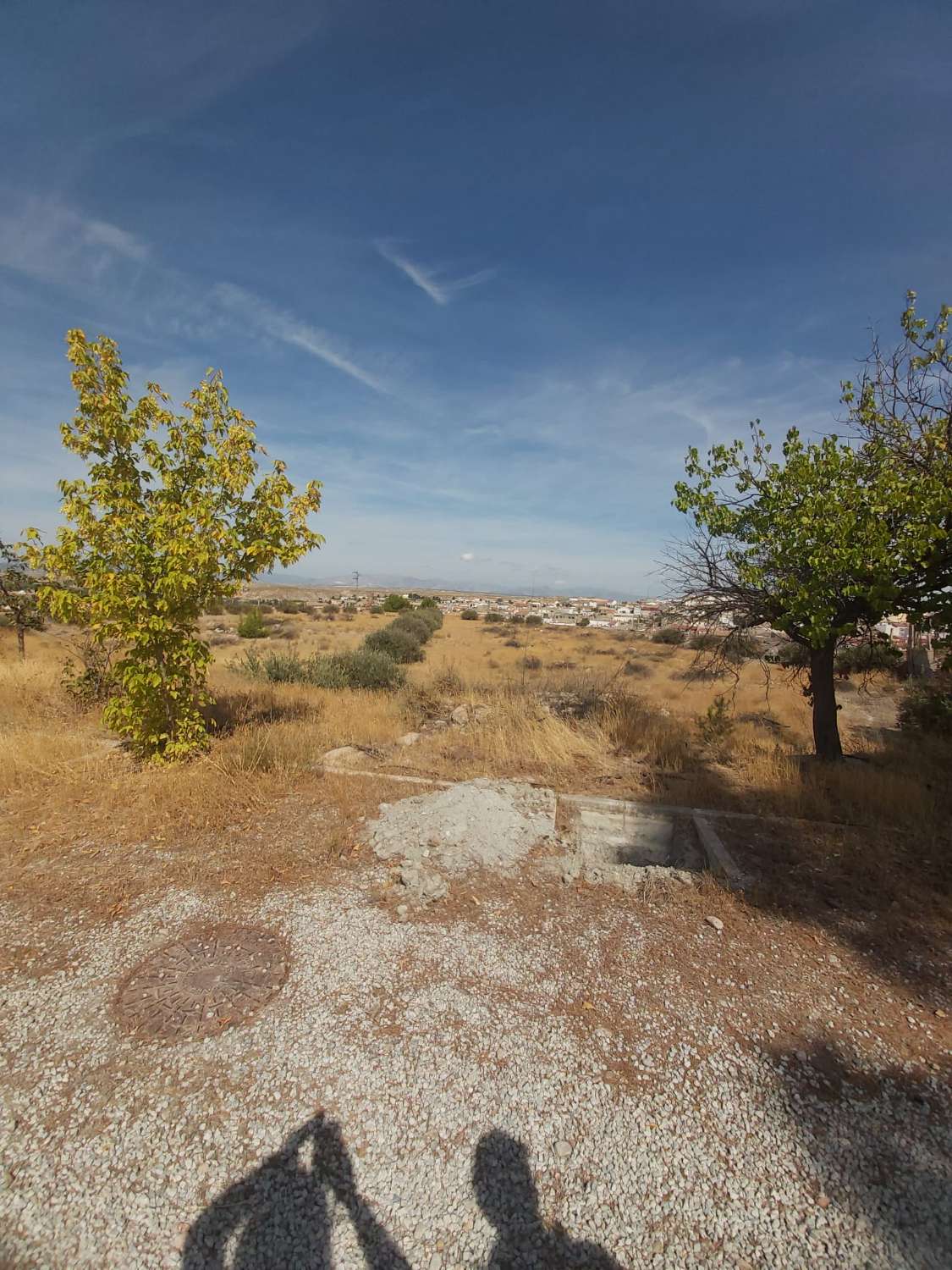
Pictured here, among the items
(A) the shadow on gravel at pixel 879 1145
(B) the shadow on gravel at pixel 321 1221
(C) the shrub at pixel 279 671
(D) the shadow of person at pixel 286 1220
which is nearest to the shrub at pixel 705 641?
(A) the shadow on gravel at pixel 879 1145

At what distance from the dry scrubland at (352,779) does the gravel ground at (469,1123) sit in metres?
1.21

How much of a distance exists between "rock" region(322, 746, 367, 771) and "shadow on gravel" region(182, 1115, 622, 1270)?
4778 mm

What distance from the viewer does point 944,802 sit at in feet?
20.3

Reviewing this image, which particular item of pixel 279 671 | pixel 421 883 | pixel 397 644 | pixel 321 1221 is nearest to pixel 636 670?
pixel 397 644

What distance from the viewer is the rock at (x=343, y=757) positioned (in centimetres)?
703

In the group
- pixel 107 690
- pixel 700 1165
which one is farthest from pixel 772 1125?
pixel 107 690

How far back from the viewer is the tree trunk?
7.29 m

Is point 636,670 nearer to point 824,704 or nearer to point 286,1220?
point 824,704

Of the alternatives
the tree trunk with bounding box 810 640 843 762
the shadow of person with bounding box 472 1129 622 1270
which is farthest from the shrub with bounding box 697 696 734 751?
the shadow of person with bounding box 472 1129 622 1270

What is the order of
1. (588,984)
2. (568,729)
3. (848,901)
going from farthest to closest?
(568,729)
(848,901)
(588,984)

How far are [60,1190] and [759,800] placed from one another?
6.76 meters

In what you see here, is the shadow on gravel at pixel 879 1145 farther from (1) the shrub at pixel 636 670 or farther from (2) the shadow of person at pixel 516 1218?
(1) the shrub at pixel 636 670

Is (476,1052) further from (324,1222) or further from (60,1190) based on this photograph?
(60,1190)

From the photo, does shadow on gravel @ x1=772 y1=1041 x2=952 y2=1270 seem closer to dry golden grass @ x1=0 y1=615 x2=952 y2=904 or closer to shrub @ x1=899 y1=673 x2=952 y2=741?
dry golden grass @ x1=0 y1=615 x2=952 y2=904
